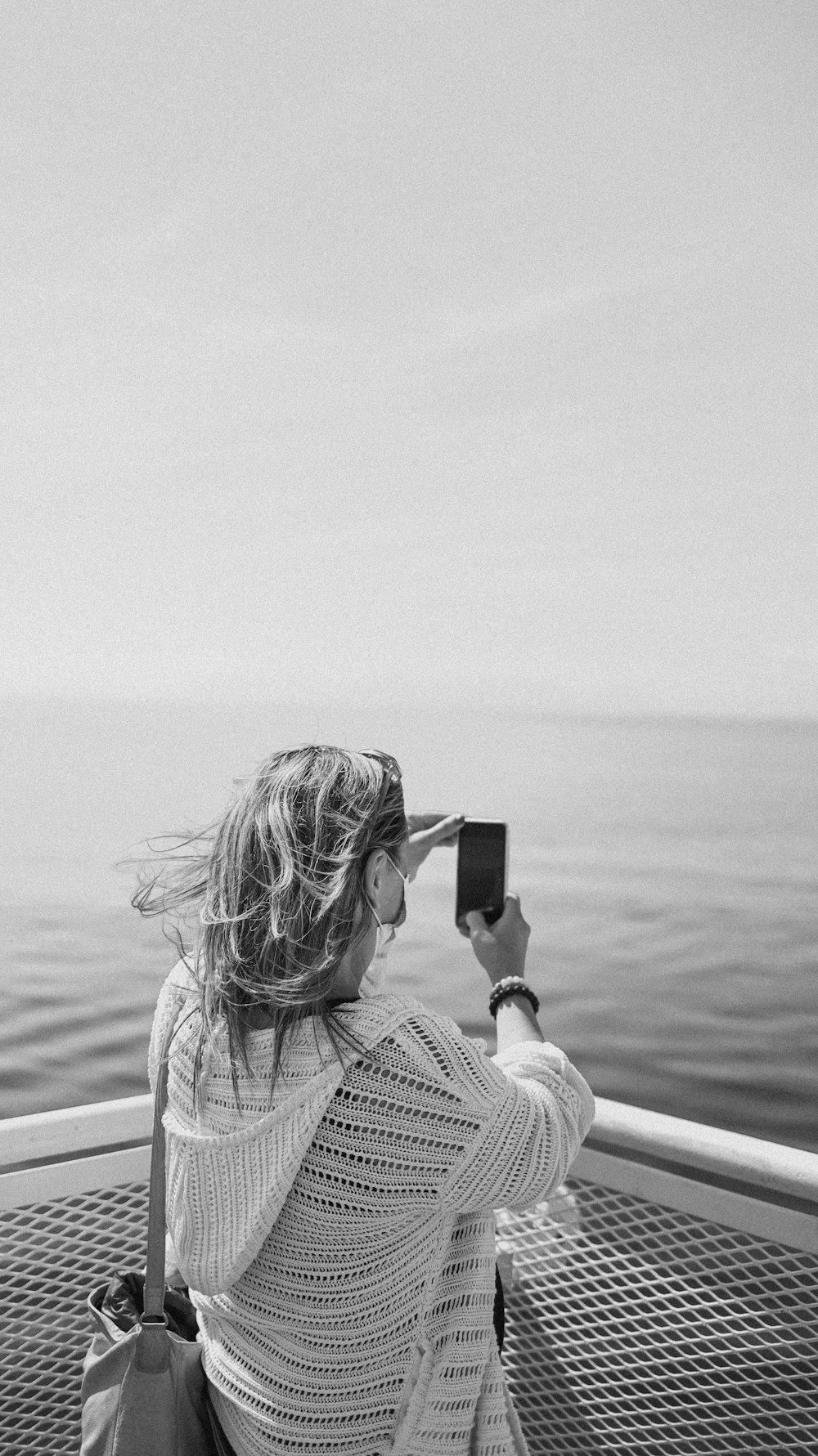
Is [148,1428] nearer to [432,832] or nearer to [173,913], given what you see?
[173,913]

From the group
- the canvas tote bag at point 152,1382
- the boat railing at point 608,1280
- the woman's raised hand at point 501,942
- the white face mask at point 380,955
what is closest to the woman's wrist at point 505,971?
the woman's raised hand at point 501,942

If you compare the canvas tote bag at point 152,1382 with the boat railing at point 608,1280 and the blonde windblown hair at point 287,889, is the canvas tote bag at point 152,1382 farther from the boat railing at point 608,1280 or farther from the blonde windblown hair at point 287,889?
the boat railing at point 608,1280

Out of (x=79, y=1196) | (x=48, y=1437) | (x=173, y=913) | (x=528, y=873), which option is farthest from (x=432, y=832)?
(x=528, y=873)

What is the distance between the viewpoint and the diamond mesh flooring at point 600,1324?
1.29 meters

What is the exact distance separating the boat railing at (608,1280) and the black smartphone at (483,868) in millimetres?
312

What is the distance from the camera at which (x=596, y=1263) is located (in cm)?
140

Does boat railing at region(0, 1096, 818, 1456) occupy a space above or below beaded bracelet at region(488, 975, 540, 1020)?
below

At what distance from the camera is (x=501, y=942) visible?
1.36 meters

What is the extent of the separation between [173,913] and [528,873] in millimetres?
10348

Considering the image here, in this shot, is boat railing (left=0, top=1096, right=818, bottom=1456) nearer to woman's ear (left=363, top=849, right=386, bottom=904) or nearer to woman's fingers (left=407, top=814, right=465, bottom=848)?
woman's fingers (left=407, top=814, right=465, bottom=848)

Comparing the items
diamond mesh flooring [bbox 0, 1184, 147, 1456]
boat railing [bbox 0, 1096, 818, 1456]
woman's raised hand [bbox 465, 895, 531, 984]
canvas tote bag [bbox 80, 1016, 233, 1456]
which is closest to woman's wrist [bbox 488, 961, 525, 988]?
woman's raised hand [bbox 465, 895, 531, 984]

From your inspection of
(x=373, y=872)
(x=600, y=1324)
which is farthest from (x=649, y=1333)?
(x=373, y=872)

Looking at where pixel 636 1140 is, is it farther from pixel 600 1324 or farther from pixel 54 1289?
pixel 54 1289

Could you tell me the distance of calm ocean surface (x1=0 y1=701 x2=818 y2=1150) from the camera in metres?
5.27
